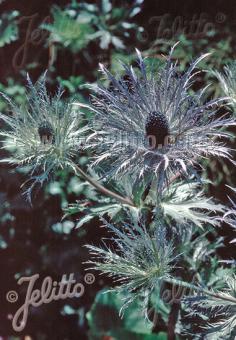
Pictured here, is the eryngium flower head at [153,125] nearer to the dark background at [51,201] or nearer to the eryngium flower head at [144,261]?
the eryngium flower head at [144,261]

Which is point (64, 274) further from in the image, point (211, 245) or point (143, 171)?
point (143, 171)

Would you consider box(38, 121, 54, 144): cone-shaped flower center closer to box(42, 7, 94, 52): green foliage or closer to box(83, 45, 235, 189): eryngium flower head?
box(83, 45, 235, 189): eryngium flower head

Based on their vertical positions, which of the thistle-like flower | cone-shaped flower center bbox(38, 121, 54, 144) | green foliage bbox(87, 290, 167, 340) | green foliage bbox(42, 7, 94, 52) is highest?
green foliage bbox(42, 7, 94, 52)

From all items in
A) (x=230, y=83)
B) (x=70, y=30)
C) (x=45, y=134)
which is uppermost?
(x=70, y=30)

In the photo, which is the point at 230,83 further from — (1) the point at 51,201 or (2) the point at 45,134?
(1) the point at 51,201

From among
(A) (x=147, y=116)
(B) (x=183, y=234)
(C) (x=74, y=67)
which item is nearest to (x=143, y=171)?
(A) (x=147, y=116)

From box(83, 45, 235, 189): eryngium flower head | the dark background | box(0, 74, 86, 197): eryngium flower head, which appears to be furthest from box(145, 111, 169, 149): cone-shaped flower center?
the dark background

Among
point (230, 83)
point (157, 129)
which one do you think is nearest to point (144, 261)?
point (157, 129)
